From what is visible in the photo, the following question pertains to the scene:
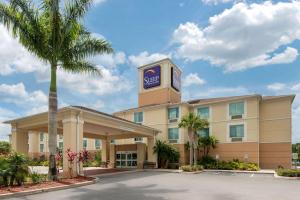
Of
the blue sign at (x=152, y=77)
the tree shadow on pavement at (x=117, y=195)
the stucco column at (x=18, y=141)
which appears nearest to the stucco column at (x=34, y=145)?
the blue sign at (x=152, y=77)

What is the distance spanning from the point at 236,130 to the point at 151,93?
13.6 m

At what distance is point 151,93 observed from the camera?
4256 cm

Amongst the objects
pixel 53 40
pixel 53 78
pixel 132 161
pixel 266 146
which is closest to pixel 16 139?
pixel 53 78

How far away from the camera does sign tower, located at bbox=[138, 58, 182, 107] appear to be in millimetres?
41000

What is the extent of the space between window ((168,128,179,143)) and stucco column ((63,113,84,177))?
17777 millimetres

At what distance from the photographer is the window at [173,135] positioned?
37.0 meters

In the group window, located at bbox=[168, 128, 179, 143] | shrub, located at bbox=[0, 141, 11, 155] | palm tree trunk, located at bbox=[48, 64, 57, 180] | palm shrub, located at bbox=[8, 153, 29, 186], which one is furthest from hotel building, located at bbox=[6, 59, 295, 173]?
palm shrub, located at bbox=[8, 153, 29, 186]

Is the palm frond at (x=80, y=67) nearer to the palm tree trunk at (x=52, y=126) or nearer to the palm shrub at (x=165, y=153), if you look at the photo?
the palm tree trunk at (x=52, y=126)

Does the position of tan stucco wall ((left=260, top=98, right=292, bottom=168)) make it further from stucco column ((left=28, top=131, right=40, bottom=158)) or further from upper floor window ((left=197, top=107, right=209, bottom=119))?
stucco column ((left=28, top=131, right=40, bottom=158))

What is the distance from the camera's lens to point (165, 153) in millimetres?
34531

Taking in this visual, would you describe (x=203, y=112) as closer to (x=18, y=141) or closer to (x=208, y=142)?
(x=208, y=142)

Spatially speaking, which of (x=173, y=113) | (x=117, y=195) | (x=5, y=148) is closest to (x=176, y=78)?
(x=173, y=113)

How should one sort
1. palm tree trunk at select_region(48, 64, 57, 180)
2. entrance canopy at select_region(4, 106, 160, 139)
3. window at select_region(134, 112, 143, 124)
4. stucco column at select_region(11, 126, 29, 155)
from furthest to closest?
window at select_region(134, 112, 143, 124) < stucco column at select_region(11, 126, 29, 155) < entrance canopy at select_region(4, 106, 160, 139) < palm tree trunk at select_region(48, 64, 57, 180)

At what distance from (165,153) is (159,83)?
442 inches
